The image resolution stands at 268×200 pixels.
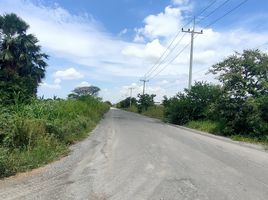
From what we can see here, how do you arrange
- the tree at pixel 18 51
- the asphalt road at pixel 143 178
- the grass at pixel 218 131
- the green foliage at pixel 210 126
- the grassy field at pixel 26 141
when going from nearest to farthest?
the asphalt road at pixel 143 178
the grassy field at pixel 26 141
the grass at pixel 218 131
the green foliage at pixel 210 126
the tree at pixel 18 51

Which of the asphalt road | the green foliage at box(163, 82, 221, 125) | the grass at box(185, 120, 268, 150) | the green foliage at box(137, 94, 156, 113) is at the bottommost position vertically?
the asphalt road

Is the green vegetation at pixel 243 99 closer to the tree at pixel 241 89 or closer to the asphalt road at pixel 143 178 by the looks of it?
the tree at pixel 241 89

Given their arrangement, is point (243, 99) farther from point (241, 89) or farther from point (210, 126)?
point (210, 126)

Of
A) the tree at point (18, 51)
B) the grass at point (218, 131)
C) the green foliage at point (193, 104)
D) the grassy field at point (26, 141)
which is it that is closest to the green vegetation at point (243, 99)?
the grass at point (218, 131)

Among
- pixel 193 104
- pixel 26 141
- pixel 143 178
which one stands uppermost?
pixel 193 104

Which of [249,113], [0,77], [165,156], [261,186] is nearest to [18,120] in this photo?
[165,156]

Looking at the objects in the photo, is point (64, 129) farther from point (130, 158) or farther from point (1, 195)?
point (1, 195)

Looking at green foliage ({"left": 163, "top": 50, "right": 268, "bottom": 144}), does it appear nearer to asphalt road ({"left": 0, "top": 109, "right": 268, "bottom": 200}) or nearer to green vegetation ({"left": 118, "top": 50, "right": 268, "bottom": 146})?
green vegetation ({"left": 118, "top": 50, "right": 268, "bottom": 146})

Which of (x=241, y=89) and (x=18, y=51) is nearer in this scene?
(x=241, y=89)

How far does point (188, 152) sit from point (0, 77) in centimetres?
2246

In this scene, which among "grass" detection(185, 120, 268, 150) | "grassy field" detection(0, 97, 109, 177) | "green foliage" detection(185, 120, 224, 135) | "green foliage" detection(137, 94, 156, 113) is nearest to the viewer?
"grassy field" detection(0, 97, 109, 177)

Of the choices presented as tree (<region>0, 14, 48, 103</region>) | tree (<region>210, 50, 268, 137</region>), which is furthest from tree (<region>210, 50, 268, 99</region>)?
tree (<region>0, 14, 48, 103</region>)

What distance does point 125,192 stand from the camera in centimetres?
729

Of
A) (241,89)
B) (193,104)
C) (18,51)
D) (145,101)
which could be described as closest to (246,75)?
(241,89)
